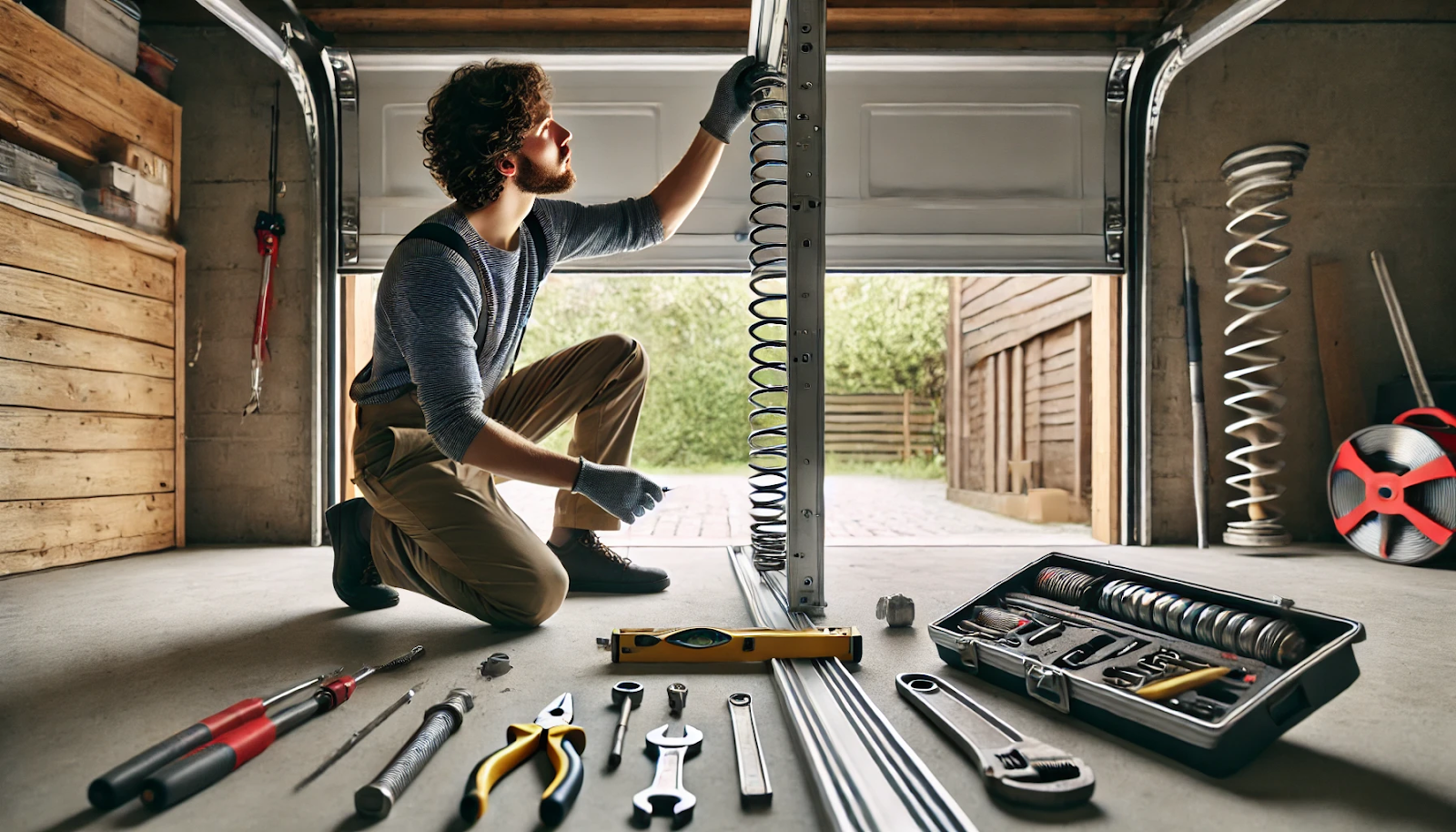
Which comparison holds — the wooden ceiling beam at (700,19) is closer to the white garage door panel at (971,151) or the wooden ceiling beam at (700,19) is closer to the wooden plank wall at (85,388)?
the white garage door panel at (971,151)

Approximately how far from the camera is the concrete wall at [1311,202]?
3.92 metres

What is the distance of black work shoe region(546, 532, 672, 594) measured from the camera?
2.60 m

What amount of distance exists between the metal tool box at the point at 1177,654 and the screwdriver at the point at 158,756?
1382 millimetres

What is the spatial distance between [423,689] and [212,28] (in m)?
3.93

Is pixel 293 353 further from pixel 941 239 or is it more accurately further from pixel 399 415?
pixel 941 239

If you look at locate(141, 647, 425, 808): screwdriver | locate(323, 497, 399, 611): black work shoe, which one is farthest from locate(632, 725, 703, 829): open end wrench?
locate(323, 497, 399, 611): black work shoe

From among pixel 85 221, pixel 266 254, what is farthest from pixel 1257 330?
pixel 85 221

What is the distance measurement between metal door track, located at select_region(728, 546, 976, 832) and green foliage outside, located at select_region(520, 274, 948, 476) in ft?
36.7

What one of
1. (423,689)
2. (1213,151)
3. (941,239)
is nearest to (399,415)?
(423,689)

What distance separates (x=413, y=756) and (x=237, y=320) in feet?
11.4

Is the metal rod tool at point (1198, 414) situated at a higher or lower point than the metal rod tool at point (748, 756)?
higher

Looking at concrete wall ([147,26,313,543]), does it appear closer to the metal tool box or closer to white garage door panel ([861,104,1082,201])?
white garage door panel ([861,104,1082,201])

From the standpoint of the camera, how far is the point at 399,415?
7.12 ft

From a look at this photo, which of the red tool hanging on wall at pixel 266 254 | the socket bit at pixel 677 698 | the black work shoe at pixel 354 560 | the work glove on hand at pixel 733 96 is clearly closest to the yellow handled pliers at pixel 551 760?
the socket bit at pixel 677 698
